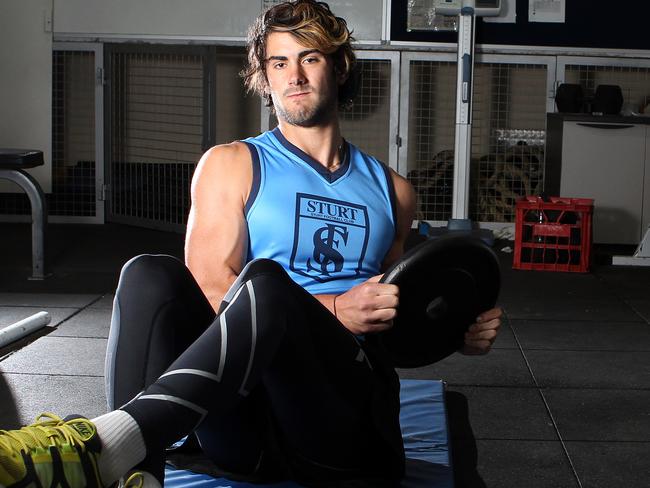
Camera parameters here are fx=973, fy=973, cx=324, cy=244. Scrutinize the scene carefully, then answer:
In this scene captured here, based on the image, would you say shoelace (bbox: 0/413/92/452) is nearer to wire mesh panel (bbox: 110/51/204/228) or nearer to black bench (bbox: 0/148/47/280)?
black bench (bbox: 0/148/47/280)

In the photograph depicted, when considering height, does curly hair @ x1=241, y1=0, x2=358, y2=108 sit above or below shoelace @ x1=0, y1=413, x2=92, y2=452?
above

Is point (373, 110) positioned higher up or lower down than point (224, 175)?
higher up

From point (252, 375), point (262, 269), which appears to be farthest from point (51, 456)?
point (262, 269)

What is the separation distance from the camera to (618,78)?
21.3 ft

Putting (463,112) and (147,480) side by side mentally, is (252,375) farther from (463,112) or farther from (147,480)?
(463,112)

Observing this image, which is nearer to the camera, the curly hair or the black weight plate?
the black weight plate

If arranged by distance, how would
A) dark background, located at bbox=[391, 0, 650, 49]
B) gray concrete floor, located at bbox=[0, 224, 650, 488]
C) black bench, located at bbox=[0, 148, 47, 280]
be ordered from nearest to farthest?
gray concrete floor, located at bbox=[0, 224, 650, 488], black bench, located at bbox=[0, 148, 47, 280], dark background, located at bbox=[391, 0, 650, 49]

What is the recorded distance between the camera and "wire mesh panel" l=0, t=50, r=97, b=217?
6.56 meters

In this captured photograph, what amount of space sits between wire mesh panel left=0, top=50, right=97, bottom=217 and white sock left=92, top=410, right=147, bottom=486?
5.41 m

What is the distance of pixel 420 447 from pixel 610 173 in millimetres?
4179

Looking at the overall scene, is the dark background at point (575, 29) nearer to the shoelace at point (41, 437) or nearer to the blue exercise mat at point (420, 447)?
the blue exercise mat at point (420, 447)

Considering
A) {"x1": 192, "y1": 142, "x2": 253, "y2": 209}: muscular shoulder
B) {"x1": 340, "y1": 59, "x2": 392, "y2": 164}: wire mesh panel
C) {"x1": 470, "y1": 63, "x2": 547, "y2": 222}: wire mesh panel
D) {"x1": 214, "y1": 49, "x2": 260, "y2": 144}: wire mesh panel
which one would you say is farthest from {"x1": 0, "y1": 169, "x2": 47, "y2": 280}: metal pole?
{"x1": 470, "y1": 63, "x2": 547, "y2": 222}: wire mesh panel

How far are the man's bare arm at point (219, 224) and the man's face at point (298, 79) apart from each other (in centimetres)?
14

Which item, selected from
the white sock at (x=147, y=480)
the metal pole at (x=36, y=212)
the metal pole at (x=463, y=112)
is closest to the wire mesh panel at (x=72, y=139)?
the metal pole at (x=36, y=212)
